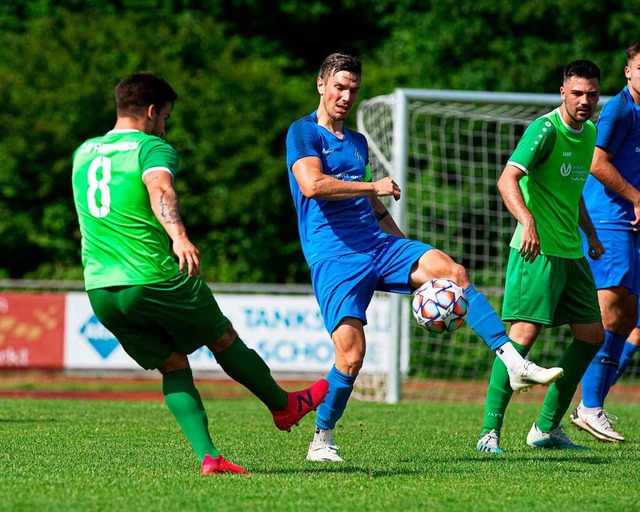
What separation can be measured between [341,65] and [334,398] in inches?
76.4

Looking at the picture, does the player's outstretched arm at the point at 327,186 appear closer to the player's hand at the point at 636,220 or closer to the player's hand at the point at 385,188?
the player's hand at the point at 385,188

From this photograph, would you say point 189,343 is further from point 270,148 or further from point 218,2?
point 218,2

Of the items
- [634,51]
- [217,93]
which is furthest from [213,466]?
[217,93]

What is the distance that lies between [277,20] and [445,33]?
20.7 ft

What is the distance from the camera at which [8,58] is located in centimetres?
2448

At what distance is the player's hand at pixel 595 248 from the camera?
25.9ft

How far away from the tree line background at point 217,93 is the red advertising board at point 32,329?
4.60 m

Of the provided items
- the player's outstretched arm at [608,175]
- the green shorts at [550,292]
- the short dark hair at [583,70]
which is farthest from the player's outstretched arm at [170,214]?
the player's outstretched arm at [608,175]

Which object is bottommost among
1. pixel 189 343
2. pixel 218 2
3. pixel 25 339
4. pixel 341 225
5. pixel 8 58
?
pixel 25 339

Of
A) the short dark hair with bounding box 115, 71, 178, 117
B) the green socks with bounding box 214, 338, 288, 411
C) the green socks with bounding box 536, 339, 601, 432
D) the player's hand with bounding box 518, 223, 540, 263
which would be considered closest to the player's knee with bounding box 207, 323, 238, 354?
the green socks with bounding box 214, 338, 288, 411

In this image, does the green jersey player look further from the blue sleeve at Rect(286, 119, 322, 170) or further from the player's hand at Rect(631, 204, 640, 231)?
the blue sleeve at Rect(286, 119, 322, 170)

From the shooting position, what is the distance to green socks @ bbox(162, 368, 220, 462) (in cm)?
593

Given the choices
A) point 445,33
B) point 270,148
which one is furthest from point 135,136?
point 445,33

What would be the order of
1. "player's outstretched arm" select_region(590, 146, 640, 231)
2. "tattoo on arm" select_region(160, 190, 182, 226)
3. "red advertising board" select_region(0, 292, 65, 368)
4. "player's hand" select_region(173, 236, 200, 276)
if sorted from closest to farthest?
"player's hand" select_region(173, 236, 200, 276) < "tattoo on arm" select_region(160, 190, 182, 226) < "player's outstretched arm" select_region(590, 146, 640, 231) < "red advertising board" select_region(0, 292, 65, 368)
